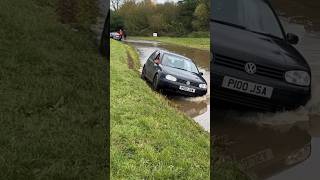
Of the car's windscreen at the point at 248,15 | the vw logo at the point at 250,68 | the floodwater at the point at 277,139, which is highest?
the car's windscreen at the point at 248,15

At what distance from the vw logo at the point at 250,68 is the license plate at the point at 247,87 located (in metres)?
0.18

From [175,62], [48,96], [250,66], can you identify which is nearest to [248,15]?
[250,66]

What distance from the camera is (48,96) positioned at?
298 inches

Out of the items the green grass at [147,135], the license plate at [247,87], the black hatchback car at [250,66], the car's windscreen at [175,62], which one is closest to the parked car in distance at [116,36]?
the green grass at [147,135]

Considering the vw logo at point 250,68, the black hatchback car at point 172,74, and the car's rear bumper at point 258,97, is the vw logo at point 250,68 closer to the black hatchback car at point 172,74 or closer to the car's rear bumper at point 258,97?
the car's rear bumper at point 258,97

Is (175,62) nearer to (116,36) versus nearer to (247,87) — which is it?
(116,36)

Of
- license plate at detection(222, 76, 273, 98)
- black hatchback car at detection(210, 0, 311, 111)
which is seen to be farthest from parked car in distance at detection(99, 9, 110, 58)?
license plate at detection(222, 76, 273, 98)

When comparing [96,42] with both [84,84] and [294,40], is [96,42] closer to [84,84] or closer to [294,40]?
[84,84]

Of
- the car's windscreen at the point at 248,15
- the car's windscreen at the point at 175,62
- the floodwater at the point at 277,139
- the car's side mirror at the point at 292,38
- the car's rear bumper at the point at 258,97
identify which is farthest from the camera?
the car's side mirror at the point at 292,38

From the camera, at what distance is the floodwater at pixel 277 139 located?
23.0 ft

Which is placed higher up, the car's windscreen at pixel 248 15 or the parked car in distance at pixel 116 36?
the car's windscreen at pixel 248 15

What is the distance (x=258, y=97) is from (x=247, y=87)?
9.1 inches

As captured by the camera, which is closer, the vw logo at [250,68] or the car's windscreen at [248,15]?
the vw logo at [250,68]

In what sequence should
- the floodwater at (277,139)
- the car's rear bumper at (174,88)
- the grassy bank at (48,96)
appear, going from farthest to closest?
the car's rear bumper at (174,88) < the floodwater at (277,139) < the grassy bank at (48,96)
